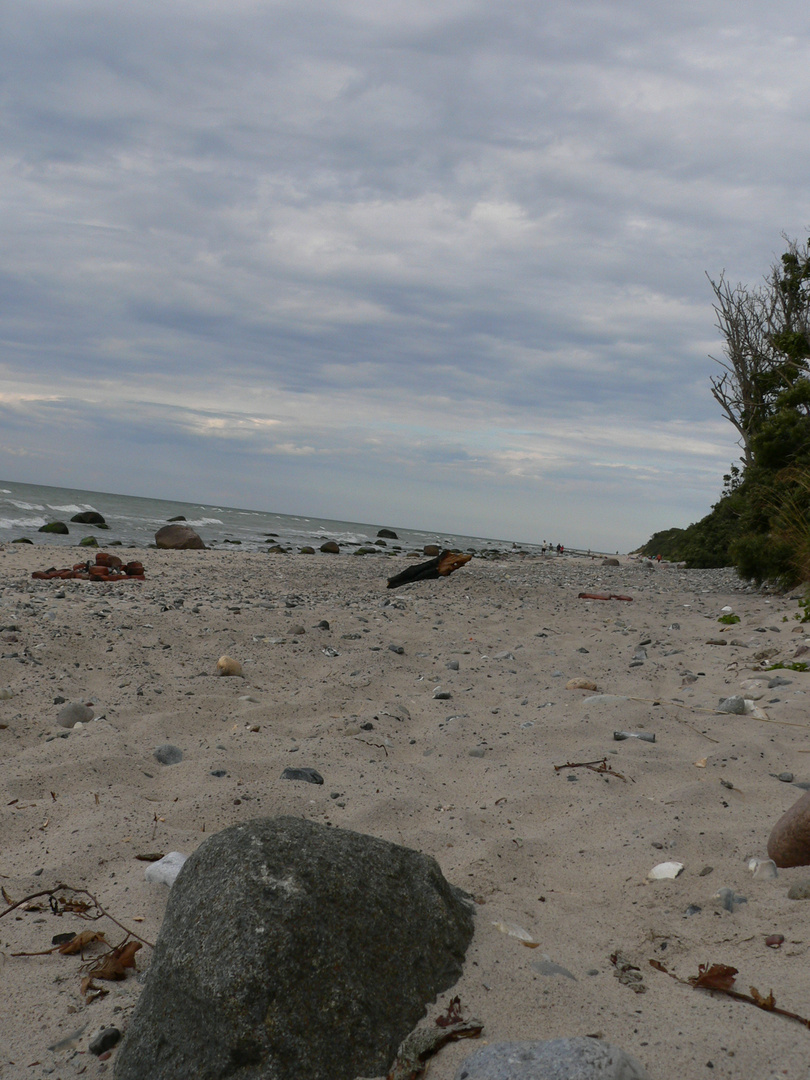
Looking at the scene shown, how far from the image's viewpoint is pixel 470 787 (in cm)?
325

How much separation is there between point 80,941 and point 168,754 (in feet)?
4.86

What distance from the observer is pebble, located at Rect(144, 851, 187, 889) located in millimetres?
2318

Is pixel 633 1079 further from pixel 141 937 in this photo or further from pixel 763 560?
pixel 763 560

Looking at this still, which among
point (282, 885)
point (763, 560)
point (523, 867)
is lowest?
point (523, 867)

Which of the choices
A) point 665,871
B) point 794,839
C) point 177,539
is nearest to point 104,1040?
point 665,871

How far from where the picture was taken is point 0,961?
1955mm

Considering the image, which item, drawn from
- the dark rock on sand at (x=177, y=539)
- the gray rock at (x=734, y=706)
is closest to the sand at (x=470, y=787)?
the gray rock at (x=734, y=706)

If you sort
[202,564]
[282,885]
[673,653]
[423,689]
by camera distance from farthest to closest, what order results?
[202,564] < [673,653] < [423,689] < [282,885]

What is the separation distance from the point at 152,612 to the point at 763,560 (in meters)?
7.65

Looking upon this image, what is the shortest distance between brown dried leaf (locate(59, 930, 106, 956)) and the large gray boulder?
43 cm

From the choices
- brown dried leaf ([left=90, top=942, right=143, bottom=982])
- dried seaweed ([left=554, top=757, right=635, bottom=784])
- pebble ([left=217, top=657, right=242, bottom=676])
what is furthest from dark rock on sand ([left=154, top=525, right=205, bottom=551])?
brown dried leaf ([left=90, top=942, right=143, bottom=982])

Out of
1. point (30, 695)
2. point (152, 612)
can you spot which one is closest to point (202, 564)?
point (152, 612)

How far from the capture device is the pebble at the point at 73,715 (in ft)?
12.5

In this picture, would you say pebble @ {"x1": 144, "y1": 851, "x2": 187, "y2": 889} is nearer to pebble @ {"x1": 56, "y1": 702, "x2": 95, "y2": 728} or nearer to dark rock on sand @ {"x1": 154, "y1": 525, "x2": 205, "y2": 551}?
pebble @ {"x1": 56, "y1": 702, "x2": 95, "y2": 728}
